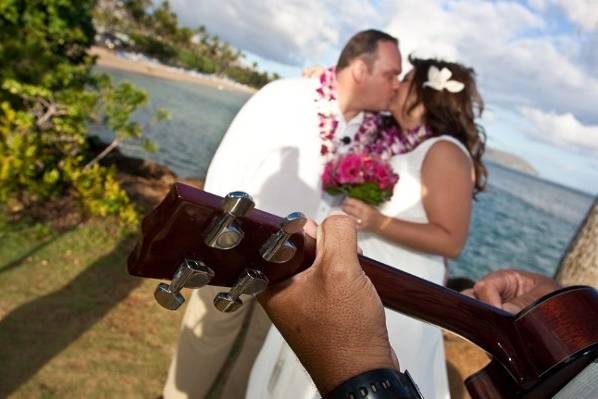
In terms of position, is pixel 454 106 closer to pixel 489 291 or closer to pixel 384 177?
pixel 384 177

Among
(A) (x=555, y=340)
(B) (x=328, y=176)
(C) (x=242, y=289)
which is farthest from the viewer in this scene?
(B) (x=328, y=176)

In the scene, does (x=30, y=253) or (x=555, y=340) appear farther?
(x=30, y=253)

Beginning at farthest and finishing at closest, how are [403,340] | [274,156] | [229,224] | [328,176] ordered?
[274,156]
[328,176]
[403,340]
[229,224]

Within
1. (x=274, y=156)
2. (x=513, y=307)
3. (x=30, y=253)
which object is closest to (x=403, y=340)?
(x=513, y=307)

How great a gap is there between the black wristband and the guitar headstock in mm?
249

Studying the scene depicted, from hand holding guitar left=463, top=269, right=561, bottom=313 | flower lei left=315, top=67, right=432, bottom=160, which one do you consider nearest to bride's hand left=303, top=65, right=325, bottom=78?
flower lei left=315, top=67, right=432, bottom=160

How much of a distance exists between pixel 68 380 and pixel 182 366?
0.84m

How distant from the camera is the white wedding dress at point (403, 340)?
2590mm

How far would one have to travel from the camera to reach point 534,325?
122 cm

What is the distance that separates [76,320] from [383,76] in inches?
128

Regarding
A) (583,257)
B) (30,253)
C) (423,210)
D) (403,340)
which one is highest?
(423,210)

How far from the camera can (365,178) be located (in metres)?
3.03

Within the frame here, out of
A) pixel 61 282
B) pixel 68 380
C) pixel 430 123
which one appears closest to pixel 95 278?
pixel 61 282

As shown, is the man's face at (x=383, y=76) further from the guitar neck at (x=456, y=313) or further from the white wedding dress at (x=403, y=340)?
the guitar neck at (x=456, y=313)
